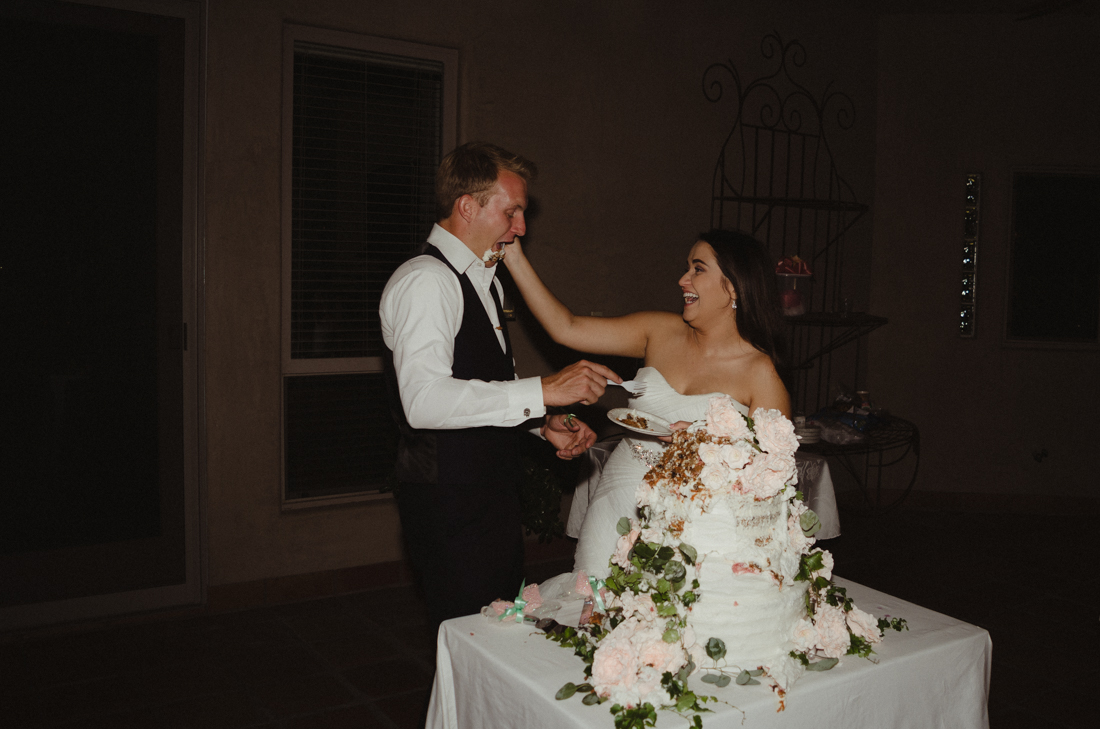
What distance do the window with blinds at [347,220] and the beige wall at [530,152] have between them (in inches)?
4.1

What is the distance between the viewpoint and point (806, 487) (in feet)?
12.7

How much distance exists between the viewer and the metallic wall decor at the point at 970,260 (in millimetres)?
5984

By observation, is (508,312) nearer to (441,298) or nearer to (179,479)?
(179,479)

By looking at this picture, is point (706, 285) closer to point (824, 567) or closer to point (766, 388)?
point (766, 388)

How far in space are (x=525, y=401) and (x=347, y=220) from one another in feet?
8.02

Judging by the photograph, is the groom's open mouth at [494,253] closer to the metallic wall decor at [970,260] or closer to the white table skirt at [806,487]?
the white table skirt at [806,487]

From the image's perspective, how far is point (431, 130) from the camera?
170 inches

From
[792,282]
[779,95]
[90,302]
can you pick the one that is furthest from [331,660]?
[779,95]

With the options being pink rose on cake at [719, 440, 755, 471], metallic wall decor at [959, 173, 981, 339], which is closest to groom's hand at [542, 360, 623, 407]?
pink rose on cake at [719, 440, 755, 471]

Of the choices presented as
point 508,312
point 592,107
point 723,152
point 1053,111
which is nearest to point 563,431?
point 508,312

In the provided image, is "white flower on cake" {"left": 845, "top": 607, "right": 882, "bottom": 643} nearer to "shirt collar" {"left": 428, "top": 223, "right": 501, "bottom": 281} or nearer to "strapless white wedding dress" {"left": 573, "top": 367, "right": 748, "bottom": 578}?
"strapless white wedding dress" {"left": 573, "top": 367, "right": 748, "bottom": 578}

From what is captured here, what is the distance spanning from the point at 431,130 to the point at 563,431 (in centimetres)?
242

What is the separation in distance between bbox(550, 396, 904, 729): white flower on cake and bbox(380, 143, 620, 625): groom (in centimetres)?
55

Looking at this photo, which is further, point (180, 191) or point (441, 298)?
point (180, 191)
